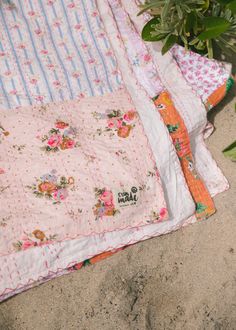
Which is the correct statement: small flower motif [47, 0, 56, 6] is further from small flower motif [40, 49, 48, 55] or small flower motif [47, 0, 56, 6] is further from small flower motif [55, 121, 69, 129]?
small flower motif [55, 121, 69, 129]

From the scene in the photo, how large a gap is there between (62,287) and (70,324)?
11 centimetres

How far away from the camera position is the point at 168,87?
5.45ft

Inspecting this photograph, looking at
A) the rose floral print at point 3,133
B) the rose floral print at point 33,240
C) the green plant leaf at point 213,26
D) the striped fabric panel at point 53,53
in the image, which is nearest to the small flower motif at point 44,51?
the striped fabric panel at point 53,53

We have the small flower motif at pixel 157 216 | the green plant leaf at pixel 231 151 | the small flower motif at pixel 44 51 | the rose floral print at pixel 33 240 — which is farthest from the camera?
the small flower motif at pixel 44 51

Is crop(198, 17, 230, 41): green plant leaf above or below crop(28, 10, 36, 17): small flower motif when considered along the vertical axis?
below

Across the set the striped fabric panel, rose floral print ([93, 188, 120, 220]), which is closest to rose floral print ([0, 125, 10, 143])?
the striped fabric panel

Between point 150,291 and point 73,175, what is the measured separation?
440 millimetres

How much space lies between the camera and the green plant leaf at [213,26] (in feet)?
5.05

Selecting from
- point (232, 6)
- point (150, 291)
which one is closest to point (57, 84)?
point (232, 6)

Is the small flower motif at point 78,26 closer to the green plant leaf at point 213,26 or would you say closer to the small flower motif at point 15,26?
the small flower motif at point 15,26

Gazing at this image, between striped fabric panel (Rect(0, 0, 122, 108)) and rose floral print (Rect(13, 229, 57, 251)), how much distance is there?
47 cm

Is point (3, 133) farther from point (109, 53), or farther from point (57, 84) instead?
point (109, 53)

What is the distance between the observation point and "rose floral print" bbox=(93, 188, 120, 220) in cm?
144

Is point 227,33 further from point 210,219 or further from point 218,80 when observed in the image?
point 210,219
